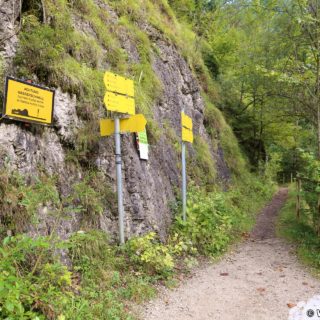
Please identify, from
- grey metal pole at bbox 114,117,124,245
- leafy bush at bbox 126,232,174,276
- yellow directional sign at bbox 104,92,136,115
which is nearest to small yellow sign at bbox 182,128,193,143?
yellow directional sign at bbox 104,92,136,115

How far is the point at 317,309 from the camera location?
14.3 ft

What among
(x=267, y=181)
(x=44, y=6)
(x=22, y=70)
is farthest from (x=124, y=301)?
(x=267, y=181)

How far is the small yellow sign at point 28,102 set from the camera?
4.03m

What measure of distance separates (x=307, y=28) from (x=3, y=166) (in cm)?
734

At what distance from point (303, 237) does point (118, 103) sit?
5.40m

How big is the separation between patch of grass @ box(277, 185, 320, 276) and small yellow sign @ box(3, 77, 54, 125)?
5.15 metres

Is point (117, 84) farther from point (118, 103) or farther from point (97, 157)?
point (97, 157)

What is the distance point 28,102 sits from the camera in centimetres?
426

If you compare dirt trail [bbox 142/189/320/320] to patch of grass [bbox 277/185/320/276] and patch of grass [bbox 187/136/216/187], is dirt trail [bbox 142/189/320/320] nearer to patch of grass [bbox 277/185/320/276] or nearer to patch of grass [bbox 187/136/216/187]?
patch of grass [bbox 277/185/320/276]

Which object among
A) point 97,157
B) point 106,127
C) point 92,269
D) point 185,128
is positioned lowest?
point 92,269

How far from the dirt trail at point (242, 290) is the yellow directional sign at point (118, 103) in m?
2.86

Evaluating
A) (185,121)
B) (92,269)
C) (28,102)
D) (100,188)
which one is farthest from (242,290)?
(28,102)

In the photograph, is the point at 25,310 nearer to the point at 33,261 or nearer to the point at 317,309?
the point at 33,261

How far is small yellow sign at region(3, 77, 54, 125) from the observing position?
4027 mm
